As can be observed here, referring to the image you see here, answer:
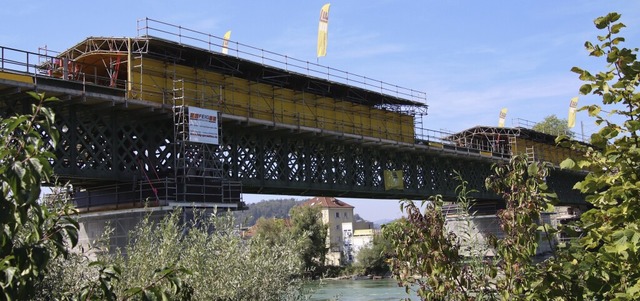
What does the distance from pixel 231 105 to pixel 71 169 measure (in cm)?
903

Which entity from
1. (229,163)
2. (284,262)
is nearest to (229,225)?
(284,262)

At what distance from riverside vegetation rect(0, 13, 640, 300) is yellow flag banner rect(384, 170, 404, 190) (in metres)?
33.7

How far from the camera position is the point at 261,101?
112 ft

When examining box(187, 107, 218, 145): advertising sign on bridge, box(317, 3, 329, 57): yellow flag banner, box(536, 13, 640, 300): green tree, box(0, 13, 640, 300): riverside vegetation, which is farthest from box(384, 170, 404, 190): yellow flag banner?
box(536, 13, 640, 300): green tree

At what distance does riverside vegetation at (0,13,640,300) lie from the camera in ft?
12.9

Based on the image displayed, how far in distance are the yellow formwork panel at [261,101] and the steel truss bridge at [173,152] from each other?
838 mm

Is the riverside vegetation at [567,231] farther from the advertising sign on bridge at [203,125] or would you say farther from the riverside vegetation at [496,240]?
the advertising sign on bridge at [203,125]

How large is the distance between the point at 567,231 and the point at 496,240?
2.71 feet

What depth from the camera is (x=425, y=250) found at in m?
6.48

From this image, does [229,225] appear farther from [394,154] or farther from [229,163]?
[394,154]

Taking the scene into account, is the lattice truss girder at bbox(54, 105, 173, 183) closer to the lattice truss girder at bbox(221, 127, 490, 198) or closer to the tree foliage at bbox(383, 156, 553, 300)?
the lattice truss girder at bbox(221, 127, 490, 198)

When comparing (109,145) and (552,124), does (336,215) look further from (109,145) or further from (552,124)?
(109,145)

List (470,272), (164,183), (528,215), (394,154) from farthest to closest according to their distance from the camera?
(394,154), (164,183), (470,272), (528,215)

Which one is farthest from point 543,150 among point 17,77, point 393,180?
point 17,77
